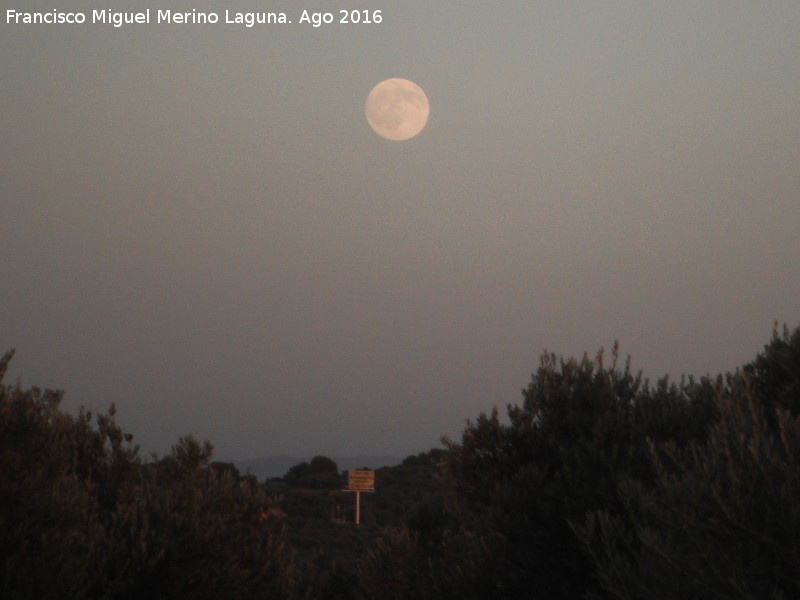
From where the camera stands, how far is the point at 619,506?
9.59 metres

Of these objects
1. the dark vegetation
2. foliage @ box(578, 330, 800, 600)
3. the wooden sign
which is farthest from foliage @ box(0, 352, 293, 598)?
the wooden sign

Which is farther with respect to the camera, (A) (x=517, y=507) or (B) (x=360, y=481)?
(B) (x=360, y=481)

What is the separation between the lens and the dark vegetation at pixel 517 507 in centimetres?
538

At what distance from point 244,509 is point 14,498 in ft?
12.4

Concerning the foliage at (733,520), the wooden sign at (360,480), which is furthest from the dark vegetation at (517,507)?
the wooden sign at (360,480)

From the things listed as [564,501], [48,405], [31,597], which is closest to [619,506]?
[564,501]

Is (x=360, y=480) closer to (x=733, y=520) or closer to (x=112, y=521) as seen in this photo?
(x=112, y=521)

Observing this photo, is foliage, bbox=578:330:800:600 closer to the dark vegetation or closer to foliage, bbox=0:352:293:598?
the dark vegetation

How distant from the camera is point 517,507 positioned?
1026 centimetres

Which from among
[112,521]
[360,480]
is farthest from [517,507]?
[360,480]

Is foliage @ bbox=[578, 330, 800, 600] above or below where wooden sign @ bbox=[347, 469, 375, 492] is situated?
above

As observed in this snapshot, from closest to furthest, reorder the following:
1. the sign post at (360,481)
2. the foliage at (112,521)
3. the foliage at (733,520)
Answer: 1. the foliage at (733,520)
2. the foliage at (112,521)
3. the sign post at (360,481)

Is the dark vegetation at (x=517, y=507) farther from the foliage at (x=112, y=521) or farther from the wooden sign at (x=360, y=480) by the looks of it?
the wooden sign at (x=360, y=480)

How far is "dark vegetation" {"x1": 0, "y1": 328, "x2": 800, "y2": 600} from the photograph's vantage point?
17.6ft
